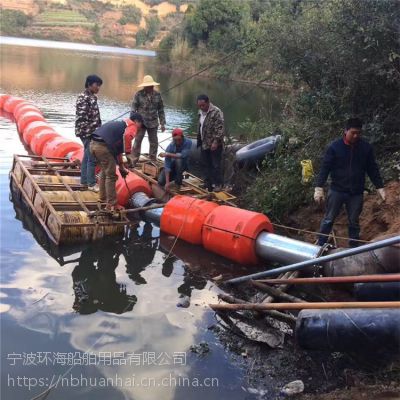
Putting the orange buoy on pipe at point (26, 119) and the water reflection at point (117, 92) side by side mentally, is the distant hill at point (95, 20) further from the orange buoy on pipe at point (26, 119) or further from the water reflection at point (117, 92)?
the orange buoy on pipe at point (26, 119)

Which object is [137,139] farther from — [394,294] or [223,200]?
[394,294]

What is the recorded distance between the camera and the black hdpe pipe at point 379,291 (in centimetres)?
459

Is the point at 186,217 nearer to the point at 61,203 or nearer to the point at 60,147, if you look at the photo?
the point at 61,203

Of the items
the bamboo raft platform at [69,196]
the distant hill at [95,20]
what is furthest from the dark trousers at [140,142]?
the distant hill at [95,20]

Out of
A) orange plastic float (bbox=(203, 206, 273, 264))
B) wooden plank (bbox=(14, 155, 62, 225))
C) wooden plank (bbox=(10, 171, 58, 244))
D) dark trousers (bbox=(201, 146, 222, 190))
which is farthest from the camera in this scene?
dark trousers (bbox=(201, 146, 222, 190))

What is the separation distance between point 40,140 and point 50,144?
2.96 feet

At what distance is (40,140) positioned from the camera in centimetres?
Answer: 1228

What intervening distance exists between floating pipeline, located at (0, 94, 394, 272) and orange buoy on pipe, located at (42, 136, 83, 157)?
2.53 meters

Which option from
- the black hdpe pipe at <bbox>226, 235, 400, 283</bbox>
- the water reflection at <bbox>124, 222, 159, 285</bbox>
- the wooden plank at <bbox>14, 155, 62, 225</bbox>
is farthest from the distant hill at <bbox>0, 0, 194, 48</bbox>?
the black hdpe pipe at <bbox>226, 235, 400, 283</bbox>

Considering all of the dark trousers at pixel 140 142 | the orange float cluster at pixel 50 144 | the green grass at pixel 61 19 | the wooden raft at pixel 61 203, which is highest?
the green grass at pixel 61 19

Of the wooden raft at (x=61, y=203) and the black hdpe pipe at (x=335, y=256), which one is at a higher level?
the black hdpe pipe at (x=335, y=256)

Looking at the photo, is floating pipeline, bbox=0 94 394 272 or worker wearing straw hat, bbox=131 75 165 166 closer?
floating pipeline, bbox=0 94 394 272

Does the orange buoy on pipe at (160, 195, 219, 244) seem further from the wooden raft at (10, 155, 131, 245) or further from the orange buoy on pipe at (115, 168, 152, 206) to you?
the orange buoy on pipe at (115, 168, 152, 206)

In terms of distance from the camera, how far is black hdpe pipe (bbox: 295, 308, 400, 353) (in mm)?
3783
